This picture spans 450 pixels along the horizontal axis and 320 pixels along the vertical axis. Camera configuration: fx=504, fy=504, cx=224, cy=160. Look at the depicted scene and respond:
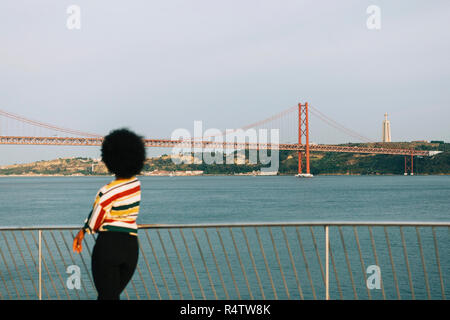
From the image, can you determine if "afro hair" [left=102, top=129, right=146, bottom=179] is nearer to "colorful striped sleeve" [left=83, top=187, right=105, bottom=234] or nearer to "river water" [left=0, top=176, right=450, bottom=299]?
"colorful striped sleeve" [left=83, top=187, right=105, bottom=234]

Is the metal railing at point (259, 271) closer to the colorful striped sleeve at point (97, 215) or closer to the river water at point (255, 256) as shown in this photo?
the river water at point (255, 256)

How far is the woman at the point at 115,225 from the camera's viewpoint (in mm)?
3654

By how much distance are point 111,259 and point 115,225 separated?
0.24 meters

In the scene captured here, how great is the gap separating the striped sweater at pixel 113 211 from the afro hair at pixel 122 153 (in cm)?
15

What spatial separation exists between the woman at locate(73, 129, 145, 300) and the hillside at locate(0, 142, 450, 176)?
127 m

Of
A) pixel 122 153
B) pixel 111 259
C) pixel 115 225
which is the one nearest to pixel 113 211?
pixel 115 225

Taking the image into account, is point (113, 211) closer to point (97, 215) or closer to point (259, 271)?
point (97, 215)

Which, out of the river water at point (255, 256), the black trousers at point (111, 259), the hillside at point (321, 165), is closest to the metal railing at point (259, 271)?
the river water at point (255, 256)

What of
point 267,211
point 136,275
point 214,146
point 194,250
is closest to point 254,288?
point 136,275

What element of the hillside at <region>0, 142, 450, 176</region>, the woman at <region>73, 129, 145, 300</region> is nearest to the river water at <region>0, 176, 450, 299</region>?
the woman at <region>73, 129, 145, 300</region>

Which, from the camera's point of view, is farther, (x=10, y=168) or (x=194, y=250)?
(x=10, y=168)

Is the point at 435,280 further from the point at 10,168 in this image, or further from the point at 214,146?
the point at 10,168

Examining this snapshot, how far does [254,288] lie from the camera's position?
56.6ft
